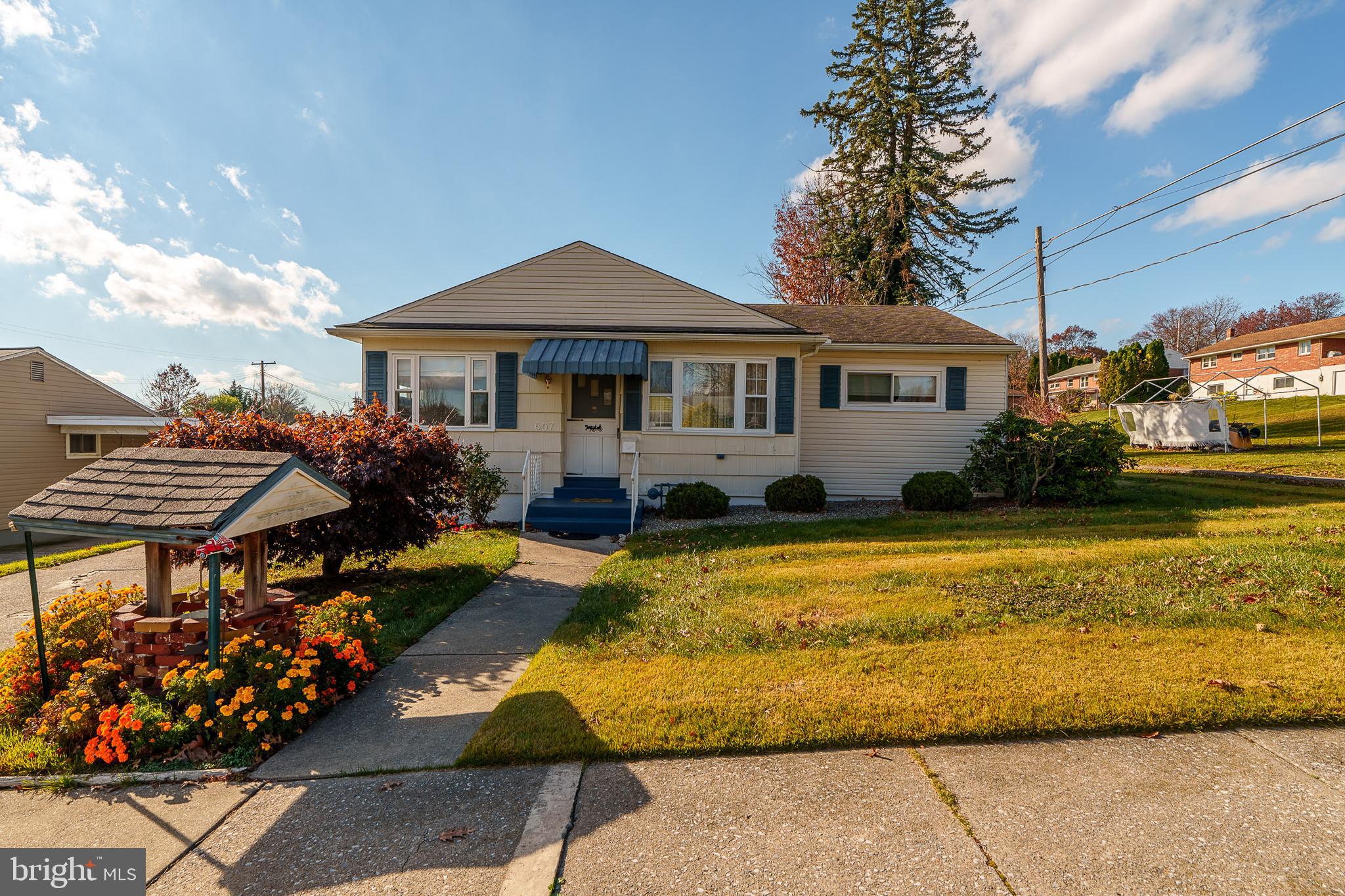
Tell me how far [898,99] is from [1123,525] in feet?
67.0

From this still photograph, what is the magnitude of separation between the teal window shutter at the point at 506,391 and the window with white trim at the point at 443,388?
0.20 m

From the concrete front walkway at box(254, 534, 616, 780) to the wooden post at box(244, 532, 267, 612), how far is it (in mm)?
1017

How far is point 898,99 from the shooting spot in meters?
22.5

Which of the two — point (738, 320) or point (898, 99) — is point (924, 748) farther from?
point (898, 99)

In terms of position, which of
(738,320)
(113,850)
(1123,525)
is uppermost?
(738,320)

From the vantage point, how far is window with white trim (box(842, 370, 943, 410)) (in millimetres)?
12750

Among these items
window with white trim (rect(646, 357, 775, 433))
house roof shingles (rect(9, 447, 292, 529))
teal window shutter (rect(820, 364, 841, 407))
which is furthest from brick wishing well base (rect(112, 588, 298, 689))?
teal window shutter (rect(820, 364, 841, 407))

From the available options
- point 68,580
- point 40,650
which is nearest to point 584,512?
point 40,650

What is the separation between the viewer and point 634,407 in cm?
1125

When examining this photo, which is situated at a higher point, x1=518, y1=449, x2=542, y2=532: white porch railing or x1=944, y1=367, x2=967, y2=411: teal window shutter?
x1=944, y1=367, x2=967, y2=411: teal window shutter

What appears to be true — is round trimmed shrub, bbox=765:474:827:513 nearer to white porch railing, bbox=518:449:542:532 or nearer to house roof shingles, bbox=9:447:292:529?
white porch railing, bbox=518:449:542:532

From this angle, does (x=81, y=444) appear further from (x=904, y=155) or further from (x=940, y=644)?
(x=904, y=155)

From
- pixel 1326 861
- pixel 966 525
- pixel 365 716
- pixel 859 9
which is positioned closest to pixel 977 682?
pixel 1326 861

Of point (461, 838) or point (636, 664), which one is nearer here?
point (461, 838)
